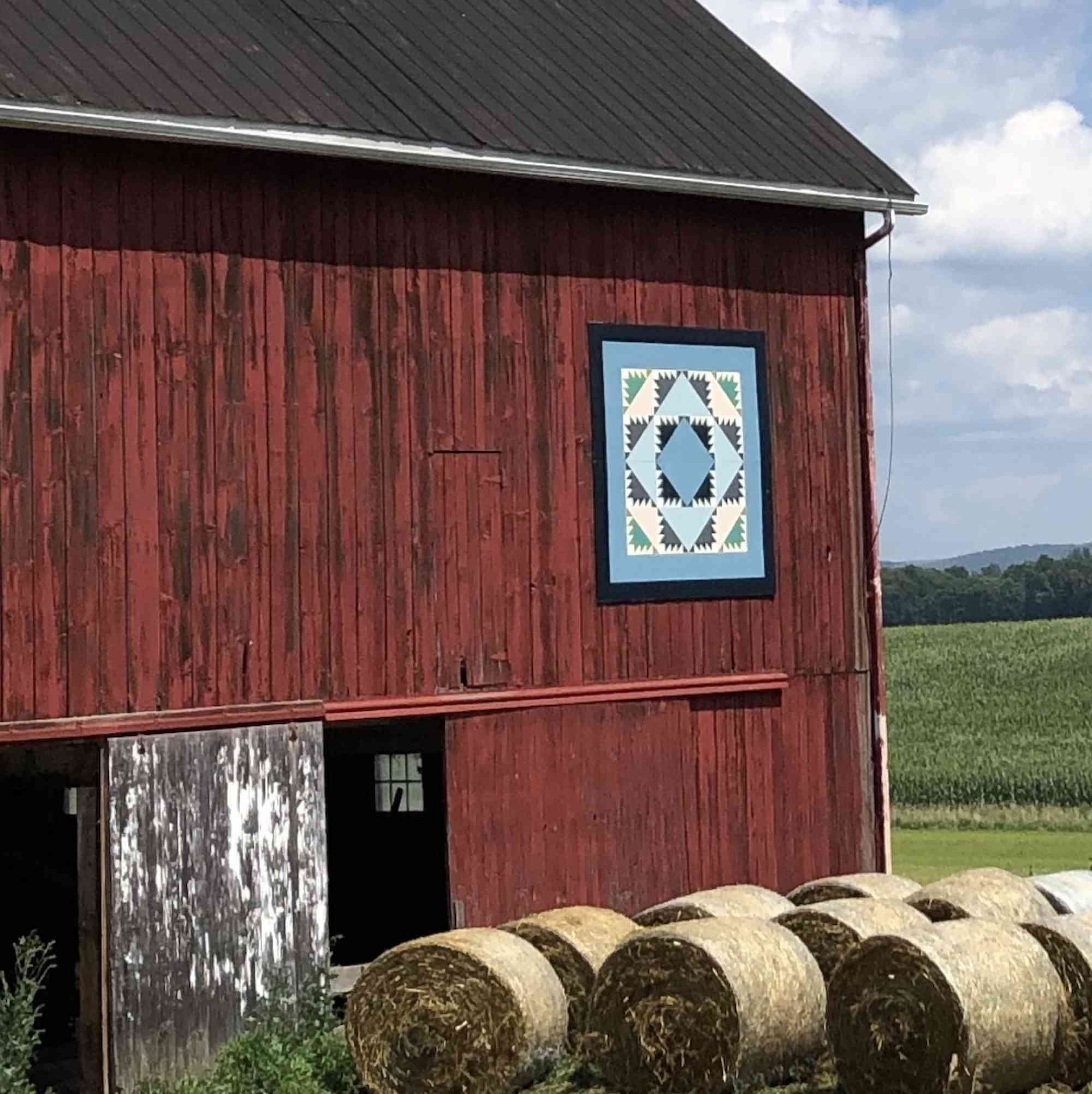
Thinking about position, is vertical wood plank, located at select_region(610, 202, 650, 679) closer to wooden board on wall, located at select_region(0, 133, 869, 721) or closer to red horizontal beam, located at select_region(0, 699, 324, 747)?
wooden board on wall, located at select_region(0, 133, 869, 721)

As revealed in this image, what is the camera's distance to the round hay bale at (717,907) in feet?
44.9

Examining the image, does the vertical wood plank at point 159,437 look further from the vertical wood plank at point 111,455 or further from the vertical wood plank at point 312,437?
the vertical wood plank at point 312,437

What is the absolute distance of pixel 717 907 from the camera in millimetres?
13789

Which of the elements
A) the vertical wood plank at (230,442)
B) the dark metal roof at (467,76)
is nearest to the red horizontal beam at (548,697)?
the vertical wood plank at (230,442)

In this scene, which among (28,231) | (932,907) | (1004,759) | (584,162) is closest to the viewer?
(28,231)

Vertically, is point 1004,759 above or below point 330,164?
below

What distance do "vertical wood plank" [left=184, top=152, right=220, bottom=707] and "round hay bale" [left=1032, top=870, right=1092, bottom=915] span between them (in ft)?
21.1

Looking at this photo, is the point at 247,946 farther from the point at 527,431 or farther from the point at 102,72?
the point at 102,72

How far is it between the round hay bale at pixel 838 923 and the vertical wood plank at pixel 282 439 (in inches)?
146

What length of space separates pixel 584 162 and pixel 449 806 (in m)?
4.78

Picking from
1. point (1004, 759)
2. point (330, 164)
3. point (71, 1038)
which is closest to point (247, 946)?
point (71, 1038)

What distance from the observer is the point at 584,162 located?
48.7 feet

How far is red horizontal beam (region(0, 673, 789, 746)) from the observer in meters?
12.7

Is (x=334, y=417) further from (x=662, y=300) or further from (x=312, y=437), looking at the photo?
(x=662, y=300)
